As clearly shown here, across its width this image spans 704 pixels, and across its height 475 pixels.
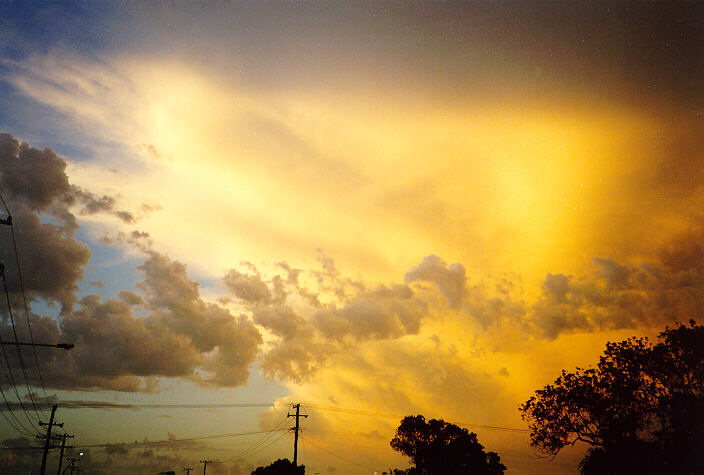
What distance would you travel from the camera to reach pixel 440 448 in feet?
265

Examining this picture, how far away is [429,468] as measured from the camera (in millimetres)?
80875

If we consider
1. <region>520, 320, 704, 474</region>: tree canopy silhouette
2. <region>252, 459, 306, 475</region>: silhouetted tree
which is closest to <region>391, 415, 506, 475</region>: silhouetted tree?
<region>252, 459, 306, 475</region>: silhouetted tree

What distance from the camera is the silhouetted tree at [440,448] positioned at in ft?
262

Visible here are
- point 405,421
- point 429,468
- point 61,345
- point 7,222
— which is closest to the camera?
point 7,222

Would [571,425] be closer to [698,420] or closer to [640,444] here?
[640,444]

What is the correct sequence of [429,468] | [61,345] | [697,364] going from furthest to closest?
[429,468] → [697,364] → [61,345]

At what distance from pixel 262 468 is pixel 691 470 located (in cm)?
5491

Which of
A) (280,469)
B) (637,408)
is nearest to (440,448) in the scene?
(280,469)

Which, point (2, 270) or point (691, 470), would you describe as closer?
point (2, 270)

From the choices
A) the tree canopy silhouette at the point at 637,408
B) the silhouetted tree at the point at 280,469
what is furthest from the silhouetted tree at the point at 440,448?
the tree canopy silhouette at the point at 637,408

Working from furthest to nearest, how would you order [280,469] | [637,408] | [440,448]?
[440,448] → [280,469] → [637,408]

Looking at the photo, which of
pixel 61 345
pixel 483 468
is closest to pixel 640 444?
pixel 61 345

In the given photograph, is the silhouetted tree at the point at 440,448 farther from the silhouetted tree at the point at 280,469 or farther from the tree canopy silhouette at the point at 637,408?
Result: the tree canopy silhouette at the point at 637,408

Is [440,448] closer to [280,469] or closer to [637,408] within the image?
[280,469]
